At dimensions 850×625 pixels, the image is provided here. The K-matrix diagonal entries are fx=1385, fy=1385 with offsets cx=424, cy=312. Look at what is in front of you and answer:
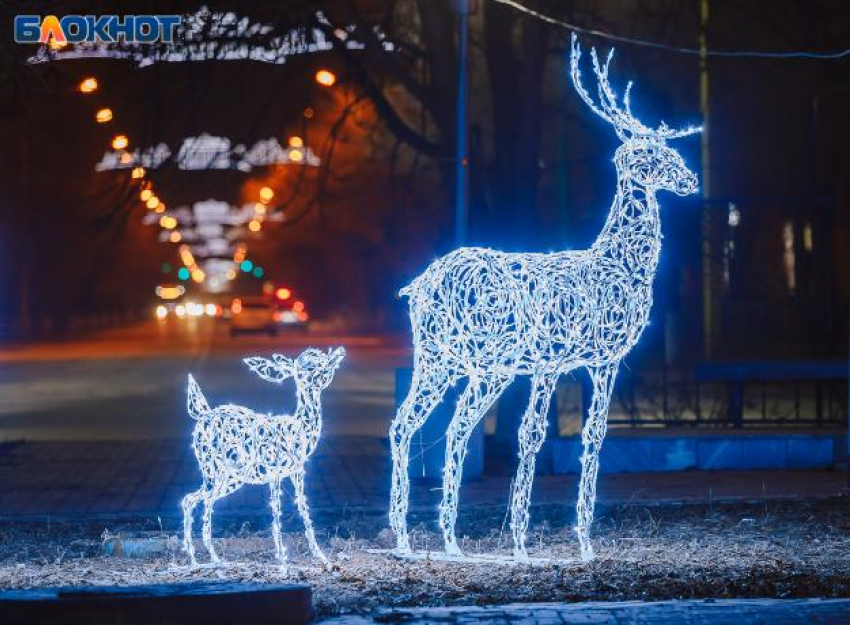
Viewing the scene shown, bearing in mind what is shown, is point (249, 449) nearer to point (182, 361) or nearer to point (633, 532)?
point (633, 532)

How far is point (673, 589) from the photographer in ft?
26.6

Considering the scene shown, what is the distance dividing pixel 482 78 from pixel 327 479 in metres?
9.69

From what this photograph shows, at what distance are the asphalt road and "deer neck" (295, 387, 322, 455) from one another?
9702 millimetres

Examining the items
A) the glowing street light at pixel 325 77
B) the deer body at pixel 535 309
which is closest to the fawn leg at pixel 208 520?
the deer body at pixel 535 309

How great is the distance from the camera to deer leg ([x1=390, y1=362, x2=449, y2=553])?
9.29 metres

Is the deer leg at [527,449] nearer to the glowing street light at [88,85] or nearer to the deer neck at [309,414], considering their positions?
the deer neck at [309,414]

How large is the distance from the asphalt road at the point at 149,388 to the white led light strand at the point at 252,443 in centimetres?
967

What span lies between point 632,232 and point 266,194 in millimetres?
15395

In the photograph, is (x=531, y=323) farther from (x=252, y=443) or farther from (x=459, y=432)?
(x=252, y=443)

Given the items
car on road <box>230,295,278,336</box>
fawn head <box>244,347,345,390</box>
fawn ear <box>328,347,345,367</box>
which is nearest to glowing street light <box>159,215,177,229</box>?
fawn ear <box>328,347,345,367</box>

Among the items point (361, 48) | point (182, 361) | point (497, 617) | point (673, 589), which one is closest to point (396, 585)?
point (497, 617)

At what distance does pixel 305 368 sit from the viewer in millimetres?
9016

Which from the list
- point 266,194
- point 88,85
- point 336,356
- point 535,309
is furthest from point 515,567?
point 266,194

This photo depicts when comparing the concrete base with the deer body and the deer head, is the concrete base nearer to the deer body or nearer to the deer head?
the deer body
